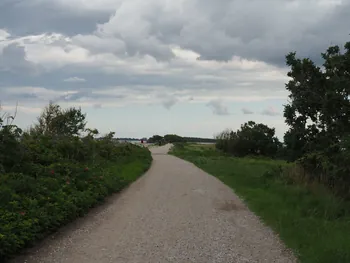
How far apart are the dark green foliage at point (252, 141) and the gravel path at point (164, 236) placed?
5164cm

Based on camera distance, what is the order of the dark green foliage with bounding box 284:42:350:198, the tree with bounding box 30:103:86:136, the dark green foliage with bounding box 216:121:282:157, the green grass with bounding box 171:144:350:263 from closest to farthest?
the green grass with bounding box 171:144:350:263, the dark green foliage with bounding box 284:42:350:198, the tree with bounding box 30:103:86:136, the dark green foliage with bounding box 216:121:282:157

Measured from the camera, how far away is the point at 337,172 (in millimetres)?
12055

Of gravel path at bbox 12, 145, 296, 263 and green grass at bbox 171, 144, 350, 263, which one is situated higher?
green grass at bbox 171, 144, 350, 263

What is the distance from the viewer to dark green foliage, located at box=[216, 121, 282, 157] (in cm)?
6391

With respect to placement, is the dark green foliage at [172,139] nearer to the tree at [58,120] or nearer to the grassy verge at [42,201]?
the tree at [58,120]

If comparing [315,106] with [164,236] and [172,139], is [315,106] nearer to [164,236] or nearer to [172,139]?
[164,236]

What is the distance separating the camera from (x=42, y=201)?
343 inches

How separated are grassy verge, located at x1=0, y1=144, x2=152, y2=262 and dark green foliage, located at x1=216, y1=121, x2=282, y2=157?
52.4 metres

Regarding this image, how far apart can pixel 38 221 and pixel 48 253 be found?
812mm

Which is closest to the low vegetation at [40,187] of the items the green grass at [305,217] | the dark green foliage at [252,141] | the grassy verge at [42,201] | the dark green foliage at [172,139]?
the grassy verge at [42,201]

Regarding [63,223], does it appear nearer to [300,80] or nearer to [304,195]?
[304,195]

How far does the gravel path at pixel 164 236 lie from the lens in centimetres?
689

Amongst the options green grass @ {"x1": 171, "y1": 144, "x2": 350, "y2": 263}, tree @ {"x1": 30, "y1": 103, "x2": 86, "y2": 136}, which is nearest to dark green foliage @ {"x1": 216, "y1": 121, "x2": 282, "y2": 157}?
tree @ {"x1": 30, "y1": 103, "x2": 86, "y2": 136}

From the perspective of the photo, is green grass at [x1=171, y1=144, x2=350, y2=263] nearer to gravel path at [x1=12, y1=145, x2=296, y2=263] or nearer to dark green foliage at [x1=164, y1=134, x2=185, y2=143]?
gravel path at [x1=12, y1=145, x2=296, y2=263]
